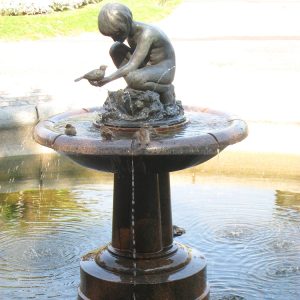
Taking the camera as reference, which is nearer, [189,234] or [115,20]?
[115,20]

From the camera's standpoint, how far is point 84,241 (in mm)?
6609

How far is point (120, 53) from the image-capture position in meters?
5.17

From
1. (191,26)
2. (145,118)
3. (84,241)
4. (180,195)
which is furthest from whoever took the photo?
(191,26)

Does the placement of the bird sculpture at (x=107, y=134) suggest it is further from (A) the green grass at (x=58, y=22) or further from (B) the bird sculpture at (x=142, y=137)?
(A) the green grass at (x=58, y=22)

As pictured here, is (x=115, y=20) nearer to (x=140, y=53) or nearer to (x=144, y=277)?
(x=140, y=53)

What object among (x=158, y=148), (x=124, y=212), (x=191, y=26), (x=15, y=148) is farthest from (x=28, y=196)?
Result: (x=191, y=26)

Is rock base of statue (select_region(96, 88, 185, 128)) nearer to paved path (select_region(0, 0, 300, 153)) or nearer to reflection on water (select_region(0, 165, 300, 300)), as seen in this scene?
reflection on water (select_region(0, 165, 300, 300))

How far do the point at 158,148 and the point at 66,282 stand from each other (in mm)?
1691

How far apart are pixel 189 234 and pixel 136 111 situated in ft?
6.95

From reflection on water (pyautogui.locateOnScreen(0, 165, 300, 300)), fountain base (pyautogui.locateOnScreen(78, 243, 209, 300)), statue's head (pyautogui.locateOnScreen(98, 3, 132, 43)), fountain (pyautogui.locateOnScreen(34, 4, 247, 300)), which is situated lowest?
reflection on water (pyautogui.locateOnScreen(0, 165, 300, 300))

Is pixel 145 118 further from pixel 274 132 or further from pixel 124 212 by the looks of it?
pixel 274 132

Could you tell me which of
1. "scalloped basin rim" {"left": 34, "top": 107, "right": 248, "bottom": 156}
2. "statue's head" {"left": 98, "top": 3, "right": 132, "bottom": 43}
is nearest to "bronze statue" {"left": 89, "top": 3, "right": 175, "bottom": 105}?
"statue's head" {"left": 98, "top": 3, "right": 132, "bottom": 43}

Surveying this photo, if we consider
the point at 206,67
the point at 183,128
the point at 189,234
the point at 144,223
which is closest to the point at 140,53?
the point at 183,128

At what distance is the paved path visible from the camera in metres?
9.27
